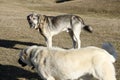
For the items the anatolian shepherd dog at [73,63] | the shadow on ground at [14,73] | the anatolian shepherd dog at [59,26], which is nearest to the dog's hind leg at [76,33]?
the anatolian shepherd dog at [59,26]

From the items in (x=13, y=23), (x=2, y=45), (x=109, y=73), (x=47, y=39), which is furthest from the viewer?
(x=13, y=23)

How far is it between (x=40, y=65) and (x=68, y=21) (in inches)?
297

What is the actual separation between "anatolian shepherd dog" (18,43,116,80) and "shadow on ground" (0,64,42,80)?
2358 mm

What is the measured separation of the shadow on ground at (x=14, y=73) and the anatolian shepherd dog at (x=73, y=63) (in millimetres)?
2358

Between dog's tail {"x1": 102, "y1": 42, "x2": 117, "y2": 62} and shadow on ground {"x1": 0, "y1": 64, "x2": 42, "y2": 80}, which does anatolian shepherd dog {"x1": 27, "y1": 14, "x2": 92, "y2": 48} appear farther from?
dog's tail {"x1": 102, "y1": 42, "x2": 117, "y2": 62}

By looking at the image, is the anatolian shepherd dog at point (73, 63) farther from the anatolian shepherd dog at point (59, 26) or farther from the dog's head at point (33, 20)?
the anatolian shepherd dog at point (59, 26)

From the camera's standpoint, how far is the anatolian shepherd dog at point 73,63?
8555 millimetres

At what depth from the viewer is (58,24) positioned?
53.2 ft

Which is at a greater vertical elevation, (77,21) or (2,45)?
(77,21)

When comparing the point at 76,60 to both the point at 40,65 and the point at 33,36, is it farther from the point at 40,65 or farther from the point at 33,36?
the point at 33,36

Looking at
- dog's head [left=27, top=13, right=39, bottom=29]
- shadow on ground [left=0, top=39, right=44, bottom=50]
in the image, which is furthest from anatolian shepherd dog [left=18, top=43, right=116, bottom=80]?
shadow on ground [left=0, top=39, right=44, bottom=50]

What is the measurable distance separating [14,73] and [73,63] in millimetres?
3722

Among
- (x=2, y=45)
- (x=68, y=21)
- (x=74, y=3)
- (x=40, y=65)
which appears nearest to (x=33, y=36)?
(x=2, y=45)

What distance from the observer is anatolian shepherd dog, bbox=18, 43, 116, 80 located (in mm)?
8555
